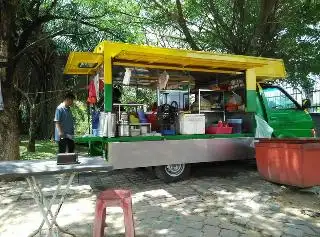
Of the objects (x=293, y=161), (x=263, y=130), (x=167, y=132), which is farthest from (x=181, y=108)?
(x=293, y=161)

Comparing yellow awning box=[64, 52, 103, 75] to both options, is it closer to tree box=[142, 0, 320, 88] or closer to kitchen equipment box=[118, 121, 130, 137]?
kitchen equipment box=[118, 121, 130, 137]

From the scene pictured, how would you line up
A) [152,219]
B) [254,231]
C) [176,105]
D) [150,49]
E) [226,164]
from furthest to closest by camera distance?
[226,164]
[176,105]
[150,49]
[152,219]
[254,231]

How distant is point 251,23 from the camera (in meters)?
11.0

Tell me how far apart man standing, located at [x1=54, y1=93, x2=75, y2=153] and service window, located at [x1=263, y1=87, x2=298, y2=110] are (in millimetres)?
4164

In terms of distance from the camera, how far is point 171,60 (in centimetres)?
725

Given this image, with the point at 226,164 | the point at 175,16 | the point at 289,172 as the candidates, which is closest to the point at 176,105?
the point at 226,164

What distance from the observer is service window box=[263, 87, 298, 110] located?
8320 millimetres

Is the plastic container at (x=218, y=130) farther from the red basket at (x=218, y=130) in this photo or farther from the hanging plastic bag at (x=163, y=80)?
the hanging plastic bag at (x=163, y=80)

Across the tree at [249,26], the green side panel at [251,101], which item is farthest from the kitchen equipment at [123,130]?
the tree at [249,26]

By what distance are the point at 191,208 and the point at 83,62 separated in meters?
3.70

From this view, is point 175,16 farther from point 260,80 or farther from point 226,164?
point 226,164

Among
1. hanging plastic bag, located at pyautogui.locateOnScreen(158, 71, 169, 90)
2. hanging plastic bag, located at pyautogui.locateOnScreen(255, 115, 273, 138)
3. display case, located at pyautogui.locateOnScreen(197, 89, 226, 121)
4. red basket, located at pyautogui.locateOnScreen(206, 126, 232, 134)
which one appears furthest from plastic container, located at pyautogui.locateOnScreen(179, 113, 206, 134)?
hanging plastic bag, located at pyautogui.locateOnScreen(255, 115, 273, 138)

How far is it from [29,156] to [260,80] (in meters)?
6.95

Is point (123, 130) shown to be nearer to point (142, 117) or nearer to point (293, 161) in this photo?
point (142, 117)
